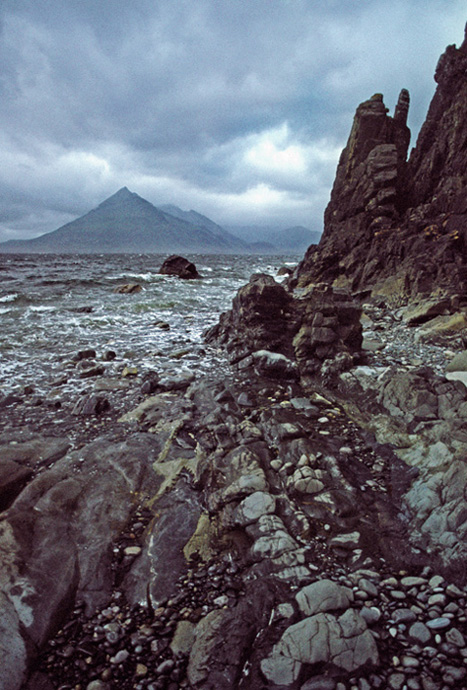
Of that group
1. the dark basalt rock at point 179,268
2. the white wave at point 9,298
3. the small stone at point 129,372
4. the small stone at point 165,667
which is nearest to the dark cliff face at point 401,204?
the small stone at point 129,372

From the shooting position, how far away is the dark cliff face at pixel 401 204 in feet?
59.9

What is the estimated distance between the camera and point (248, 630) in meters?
2.86

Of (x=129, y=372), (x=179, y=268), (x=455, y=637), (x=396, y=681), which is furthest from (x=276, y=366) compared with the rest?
(x=179, y=268)

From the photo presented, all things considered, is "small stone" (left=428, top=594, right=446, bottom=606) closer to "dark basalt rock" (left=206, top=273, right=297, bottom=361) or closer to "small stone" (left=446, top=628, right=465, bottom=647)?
"small stone" (left=446, top=628, right=465, bottom=647)

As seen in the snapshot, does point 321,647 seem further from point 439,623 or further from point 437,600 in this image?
point 437,600

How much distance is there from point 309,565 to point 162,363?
8.18m

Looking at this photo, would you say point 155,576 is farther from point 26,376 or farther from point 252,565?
point 26,376

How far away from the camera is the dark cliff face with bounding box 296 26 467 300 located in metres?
18.3

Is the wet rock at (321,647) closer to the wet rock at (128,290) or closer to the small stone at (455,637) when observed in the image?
the small stone at (455,637)

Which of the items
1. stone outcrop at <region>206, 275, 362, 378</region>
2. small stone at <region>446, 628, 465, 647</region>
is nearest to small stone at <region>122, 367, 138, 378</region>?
stone outcrop at <region>206, 275, 362, 378</region>

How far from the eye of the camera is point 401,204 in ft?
103

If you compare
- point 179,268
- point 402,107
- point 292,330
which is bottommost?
point 292,330

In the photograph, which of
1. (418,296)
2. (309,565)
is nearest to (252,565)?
(309,565)

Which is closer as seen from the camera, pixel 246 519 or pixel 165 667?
pixel 165 667
